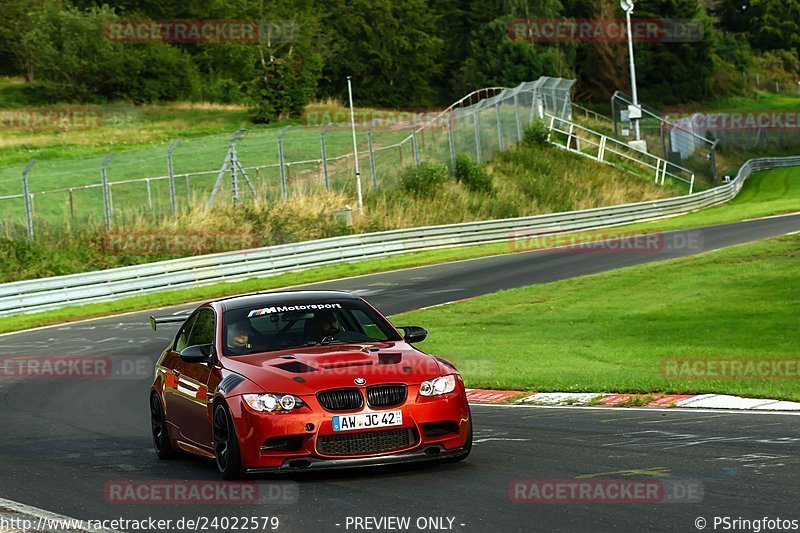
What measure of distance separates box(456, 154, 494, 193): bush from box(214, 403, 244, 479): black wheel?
38.8 m

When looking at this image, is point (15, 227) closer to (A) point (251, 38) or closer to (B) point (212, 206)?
(B) point (212, 206)

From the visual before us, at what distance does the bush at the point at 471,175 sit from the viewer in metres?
47.8

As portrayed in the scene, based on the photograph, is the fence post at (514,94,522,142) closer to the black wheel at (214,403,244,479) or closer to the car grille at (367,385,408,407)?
the black wheel at (214,403,244,479)

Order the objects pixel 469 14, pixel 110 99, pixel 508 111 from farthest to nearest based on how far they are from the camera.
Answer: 1. pixel 469 14
2. pixel 110 99
3. pixel 508 111

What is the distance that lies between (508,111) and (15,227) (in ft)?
84.6

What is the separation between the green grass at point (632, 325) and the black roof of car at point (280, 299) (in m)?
4.56

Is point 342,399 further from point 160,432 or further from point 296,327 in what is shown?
point 160,432

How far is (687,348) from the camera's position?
17328 mm

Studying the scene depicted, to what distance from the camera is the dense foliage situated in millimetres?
86750

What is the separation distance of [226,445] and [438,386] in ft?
5.28

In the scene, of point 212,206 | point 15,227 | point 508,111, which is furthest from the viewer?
point 508,111

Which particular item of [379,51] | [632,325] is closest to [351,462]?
[632,325]

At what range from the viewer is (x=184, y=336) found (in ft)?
36.8

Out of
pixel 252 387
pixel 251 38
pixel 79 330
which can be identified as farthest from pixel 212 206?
pixel 251 38
